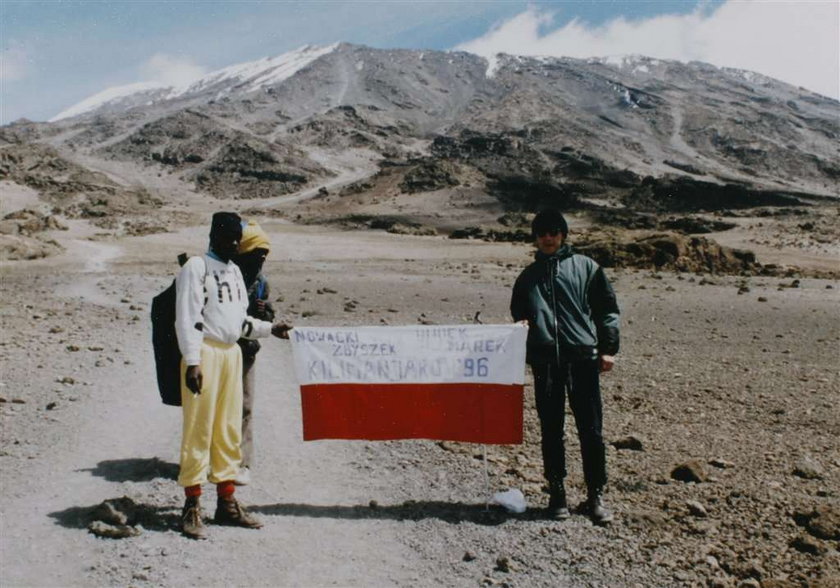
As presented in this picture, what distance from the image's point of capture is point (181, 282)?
418 cm

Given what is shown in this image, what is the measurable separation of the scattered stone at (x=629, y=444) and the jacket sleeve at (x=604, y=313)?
2.23 m

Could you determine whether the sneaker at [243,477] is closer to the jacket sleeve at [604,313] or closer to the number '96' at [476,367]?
the number '96' at [476,367]

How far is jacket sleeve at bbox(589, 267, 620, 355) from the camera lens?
4.55 meters

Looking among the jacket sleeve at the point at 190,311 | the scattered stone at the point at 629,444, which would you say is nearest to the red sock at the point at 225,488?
the jacket sleeve at the point at 190,311

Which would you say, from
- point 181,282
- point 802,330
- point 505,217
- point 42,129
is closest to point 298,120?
point 42,129

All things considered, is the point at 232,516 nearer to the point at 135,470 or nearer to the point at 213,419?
the point at 213,419

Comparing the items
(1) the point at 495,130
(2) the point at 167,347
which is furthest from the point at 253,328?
(1) the point at 495,130

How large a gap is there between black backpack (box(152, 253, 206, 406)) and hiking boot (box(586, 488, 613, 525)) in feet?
8.61

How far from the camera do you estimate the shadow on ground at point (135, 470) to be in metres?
5.37

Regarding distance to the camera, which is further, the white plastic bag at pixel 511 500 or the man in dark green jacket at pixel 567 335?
the white plastic bag at pixel 511 500

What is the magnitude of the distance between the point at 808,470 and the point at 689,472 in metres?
1.01

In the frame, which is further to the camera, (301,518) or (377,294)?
(377,294)

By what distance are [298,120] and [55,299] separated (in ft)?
357

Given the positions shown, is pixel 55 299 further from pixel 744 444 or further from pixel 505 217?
pixel 505 217
